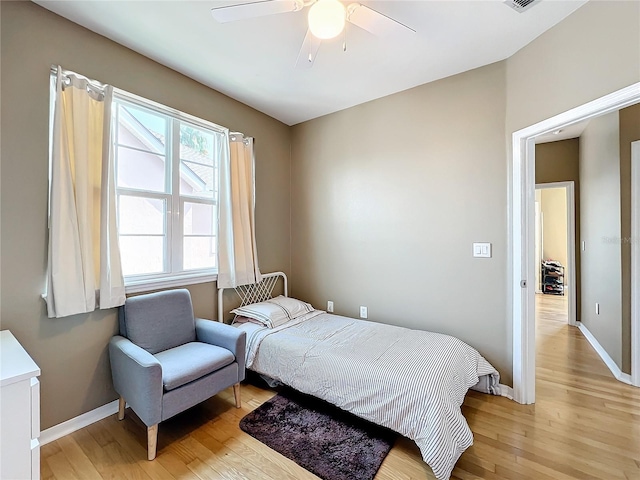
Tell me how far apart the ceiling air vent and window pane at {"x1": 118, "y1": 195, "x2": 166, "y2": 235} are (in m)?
2.90

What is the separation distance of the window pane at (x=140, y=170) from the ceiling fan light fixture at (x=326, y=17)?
1.72 metres

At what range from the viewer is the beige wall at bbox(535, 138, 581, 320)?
4.09 m

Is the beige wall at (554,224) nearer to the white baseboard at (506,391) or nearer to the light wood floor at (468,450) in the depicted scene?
the light wood floor at (468,450)

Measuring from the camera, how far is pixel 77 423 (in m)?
1.95

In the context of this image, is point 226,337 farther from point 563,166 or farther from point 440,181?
point 563,166

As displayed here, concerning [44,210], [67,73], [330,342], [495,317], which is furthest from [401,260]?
[67,73]

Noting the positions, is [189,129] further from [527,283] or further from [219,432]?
[527,283]

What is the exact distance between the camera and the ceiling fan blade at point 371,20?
1489 millimetres

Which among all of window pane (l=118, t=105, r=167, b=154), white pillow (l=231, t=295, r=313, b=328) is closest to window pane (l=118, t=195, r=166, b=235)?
window pane (l=118, t=105, r=167, b=154)

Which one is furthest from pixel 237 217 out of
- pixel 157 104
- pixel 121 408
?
pixel 121 408

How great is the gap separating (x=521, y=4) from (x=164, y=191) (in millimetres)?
2921

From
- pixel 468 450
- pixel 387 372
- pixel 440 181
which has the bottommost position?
pixel 468 450

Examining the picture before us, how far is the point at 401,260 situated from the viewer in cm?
291

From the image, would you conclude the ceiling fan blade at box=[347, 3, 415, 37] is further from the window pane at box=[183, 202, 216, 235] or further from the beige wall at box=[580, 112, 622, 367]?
the beige wall at box=[580, 112, 622, 367]
